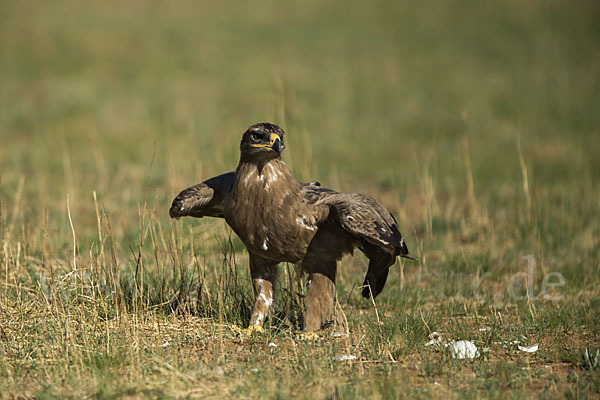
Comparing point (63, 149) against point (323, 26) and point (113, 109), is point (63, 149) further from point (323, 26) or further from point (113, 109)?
point (323, 26)

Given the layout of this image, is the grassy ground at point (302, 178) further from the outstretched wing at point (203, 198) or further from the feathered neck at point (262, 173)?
the feathered neck at point (262, 173)

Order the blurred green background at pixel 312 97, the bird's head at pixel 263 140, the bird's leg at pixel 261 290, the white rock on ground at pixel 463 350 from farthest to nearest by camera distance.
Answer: the blurred green background at pixel 312 97
the bird's leg at pixel 261 290
the white rock on ground at pixel 463 350
the bird's head at pixel 263 140

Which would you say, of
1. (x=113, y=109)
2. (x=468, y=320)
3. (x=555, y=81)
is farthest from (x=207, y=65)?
(x=468, y=320)

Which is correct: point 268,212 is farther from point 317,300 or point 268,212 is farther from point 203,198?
point 317,300

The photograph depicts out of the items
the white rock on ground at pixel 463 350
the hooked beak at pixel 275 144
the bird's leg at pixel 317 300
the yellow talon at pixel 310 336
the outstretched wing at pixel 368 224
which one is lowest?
the white rock on ground at pixel 463 350

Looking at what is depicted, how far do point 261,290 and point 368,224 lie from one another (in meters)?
1.17

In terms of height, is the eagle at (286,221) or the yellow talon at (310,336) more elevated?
the eagle at (286,221)

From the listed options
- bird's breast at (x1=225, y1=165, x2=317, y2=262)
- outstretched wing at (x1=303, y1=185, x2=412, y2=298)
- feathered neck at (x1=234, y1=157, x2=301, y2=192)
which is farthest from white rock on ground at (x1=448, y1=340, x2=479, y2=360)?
feathered neck at (x1=234, y1=157, x2=301, y2=192)

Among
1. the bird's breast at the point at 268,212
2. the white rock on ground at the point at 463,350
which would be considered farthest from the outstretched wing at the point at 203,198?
the white rock on ground at the point at 463,350

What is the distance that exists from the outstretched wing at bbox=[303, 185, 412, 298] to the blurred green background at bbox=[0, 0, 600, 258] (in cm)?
354

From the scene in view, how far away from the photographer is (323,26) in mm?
27031

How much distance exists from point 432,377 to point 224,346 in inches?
66.2

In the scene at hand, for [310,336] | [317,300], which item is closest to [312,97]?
[317,300]

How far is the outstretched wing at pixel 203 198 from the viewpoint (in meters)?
6.54
